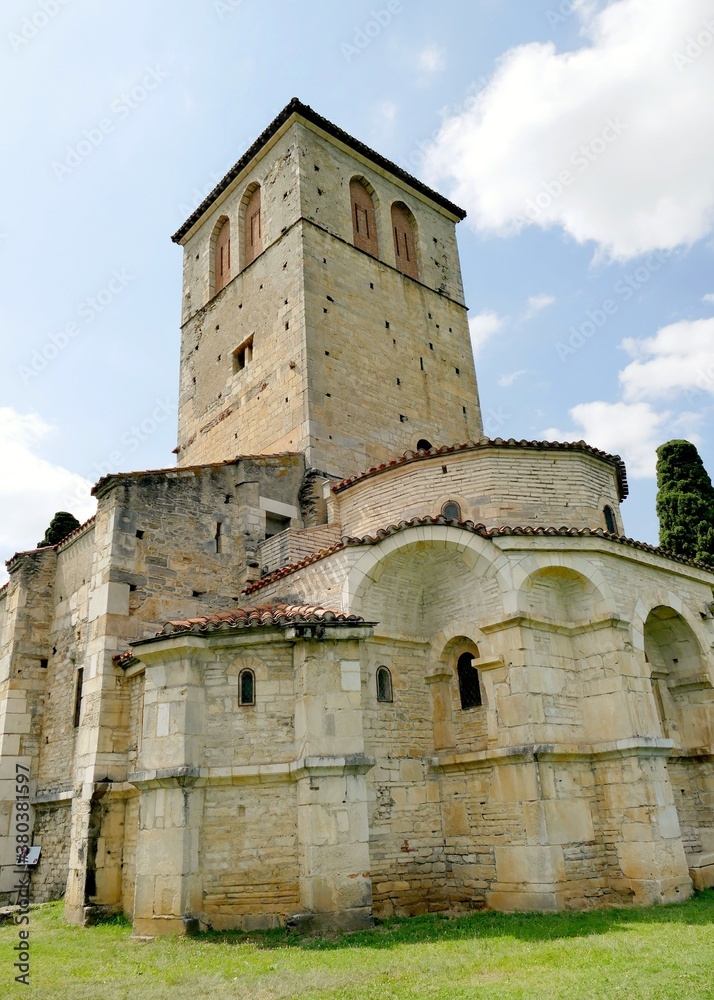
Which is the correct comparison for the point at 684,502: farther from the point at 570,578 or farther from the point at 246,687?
the point at 246,687

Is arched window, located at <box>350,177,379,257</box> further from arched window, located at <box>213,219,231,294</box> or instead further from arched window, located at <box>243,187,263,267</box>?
arched window, located at <box>213,219,231,294</box>

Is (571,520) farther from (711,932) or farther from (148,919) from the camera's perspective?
(148,919)

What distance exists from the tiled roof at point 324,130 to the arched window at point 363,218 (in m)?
0.98

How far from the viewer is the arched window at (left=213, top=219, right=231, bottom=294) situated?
71.1 ft

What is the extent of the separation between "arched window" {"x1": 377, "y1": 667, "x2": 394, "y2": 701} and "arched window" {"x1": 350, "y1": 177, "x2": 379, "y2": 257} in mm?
12809

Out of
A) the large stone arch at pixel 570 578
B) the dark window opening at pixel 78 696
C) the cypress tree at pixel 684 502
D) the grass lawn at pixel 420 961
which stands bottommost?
the grass lawn at pixel 420 961

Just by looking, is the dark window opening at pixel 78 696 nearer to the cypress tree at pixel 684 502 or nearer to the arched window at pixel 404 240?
the arched window at pixel 404 240

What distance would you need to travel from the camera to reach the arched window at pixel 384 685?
1081 cm

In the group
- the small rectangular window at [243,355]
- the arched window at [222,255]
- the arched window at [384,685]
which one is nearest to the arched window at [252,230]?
the arched window at [222,255]

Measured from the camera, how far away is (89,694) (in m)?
12.1

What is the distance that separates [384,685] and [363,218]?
1454cm

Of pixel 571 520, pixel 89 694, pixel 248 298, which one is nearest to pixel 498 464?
pixel 571 520

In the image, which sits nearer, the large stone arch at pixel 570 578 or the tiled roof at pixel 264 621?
the tiled roof at pixel 264 621

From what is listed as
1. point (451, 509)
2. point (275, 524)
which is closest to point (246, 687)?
point (451, 509)
